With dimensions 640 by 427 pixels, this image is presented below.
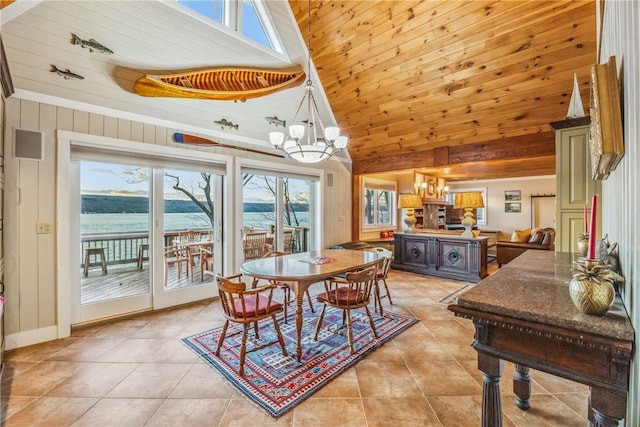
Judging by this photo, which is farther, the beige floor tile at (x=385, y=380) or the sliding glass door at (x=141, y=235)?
the sliding glass door at (x=141, y=235)

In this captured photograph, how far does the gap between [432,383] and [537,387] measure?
74 cm

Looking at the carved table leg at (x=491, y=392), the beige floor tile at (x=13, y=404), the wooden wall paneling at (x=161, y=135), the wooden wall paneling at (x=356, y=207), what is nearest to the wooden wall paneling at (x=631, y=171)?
the carved table leg at (x=491, y=392)

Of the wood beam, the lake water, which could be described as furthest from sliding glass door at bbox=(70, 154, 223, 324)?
the wood beam

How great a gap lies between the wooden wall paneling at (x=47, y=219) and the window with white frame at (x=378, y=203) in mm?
5253

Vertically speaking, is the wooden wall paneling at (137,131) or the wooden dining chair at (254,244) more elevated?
the wooden wall paneling at (137,131)

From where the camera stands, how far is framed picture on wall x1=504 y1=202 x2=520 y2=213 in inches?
336

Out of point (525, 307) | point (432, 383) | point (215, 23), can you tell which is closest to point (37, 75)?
point (215, 23)

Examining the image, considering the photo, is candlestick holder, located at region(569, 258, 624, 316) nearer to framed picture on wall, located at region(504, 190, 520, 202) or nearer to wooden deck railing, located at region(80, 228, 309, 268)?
wooden deck railing, located at region(80, 228, 309, 268)

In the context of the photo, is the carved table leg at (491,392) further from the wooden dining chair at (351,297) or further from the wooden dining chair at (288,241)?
the wooden dining chair at (288,241)

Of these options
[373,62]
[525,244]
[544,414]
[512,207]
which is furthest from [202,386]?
[512,207]

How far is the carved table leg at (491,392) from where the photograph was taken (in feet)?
3.61

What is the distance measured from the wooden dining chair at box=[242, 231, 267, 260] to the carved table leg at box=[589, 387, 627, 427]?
13.5ft

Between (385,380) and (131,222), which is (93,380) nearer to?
(131,222)

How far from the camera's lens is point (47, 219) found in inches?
111
